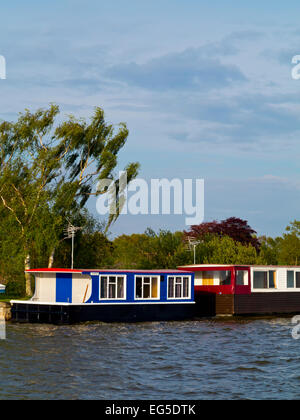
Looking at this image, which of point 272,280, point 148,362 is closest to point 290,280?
point 272,280

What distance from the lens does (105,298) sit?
3603 centimetres

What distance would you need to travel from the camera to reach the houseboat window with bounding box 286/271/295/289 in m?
43.4

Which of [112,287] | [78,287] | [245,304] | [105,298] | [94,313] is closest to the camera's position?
[94,313]

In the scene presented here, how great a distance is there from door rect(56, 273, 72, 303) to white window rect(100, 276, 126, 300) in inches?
72.2

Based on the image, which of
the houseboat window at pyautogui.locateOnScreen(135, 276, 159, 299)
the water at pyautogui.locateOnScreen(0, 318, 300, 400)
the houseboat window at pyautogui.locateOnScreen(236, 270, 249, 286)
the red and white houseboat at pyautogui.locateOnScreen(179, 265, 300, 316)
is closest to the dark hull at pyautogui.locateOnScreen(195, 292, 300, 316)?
the red and white houseboat at pyautogui.locateOnScreen(179, 265, 300, 316)

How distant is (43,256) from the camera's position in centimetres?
4459

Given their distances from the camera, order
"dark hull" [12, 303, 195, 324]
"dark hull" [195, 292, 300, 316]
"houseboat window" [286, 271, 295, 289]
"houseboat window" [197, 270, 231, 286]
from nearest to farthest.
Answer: "dark hull" [12, 303, 195, 324], "dark hull" [195, 292, 300, 316], "houseboat window" [197, 270, 231, 286], "houseboat window" [286, 271, 295, 289]

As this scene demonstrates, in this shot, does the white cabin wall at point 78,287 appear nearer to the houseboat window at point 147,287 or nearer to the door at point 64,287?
the door at point 64,287

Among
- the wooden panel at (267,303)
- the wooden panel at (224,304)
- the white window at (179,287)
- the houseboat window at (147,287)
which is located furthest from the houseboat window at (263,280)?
the houseboat window at (147,287)

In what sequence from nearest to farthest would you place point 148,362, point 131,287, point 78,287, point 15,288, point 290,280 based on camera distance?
point 148,362 < point 78,287 < point 131,287 < point 290,280 < point 15,288

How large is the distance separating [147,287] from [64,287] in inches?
198

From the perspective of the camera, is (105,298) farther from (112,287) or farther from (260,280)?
(260,280)

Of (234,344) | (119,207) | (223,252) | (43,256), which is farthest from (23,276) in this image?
(234,344)

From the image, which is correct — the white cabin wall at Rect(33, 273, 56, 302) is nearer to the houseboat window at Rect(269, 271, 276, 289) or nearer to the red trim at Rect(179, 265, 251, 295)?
the red trim at Rect(179, 265, 251, 295)
